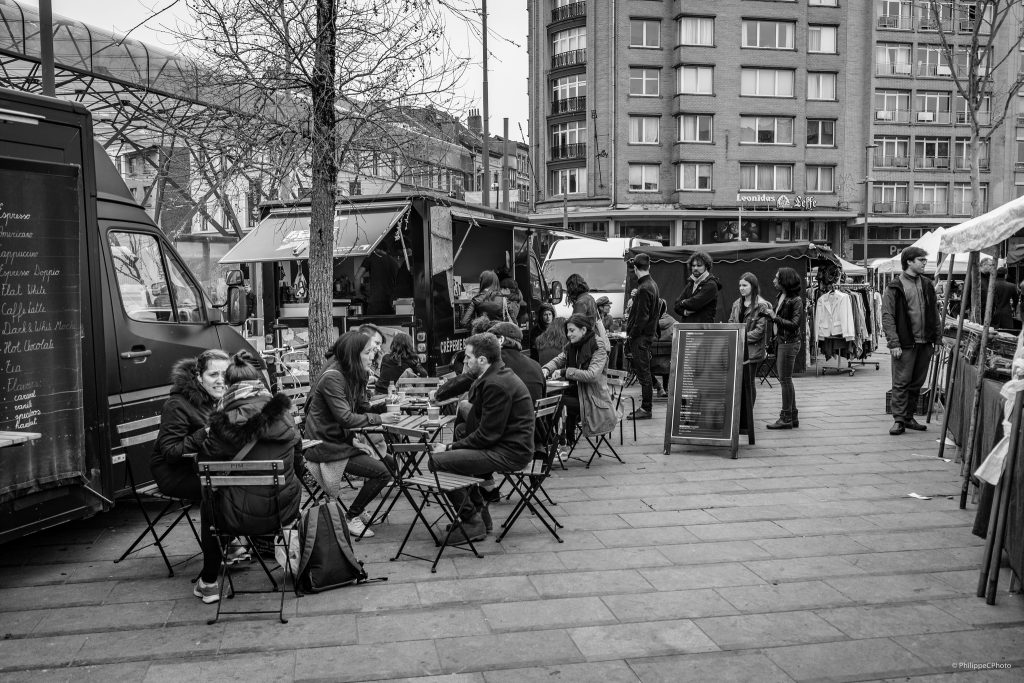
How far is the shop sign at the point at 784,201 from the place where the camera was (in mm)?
52562

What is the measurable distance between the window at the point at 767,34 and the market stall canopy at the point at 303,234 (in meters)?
46.0

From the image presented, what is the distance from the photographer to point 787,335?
34.7ft

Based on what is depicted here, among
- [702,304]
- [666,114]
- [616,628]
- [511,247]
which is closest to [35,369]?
[616,628]

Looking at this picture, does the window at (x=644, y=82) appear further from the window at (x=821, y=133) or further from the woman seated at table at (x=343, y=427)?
the woman seated at table at (x=343, y=427)

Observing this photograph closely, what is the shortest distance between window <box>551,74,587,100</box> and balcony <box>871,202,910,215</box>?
21775mm

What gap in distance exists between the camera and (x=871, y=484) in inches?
309

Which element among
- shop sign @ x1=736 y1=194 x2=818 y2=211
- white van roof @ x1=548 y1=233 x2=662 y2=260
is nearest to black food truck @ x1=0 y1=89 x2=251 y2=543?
white van roof @ x1=548 y1=233 x2=662 y2=260

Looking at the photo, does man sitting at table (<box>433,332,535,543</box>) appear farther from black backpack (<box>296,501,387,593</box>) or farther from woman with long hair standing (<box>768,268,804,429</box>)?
woman with long hair standing (<box>768,268,804,429</box>)

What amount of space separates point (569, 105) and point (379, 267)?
4593 centimetres

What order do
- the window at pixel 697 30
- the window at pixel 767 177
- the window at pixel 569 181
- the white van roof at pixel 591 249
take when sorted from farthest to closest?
the window at pixel 569 181 → the window at pixel 767 177 → the window at pixel 697 30 → the white van roof at pixel 591 249

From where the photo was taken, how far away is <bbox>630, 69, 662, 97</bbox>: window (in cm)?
5225

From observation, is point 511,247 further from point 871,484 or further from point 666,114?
point 666,114

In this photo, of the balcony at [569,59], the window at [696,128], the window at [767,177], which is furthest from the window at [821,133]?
the balcony at [569,59]

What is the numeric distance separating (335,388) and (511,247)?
9531 millimetres
